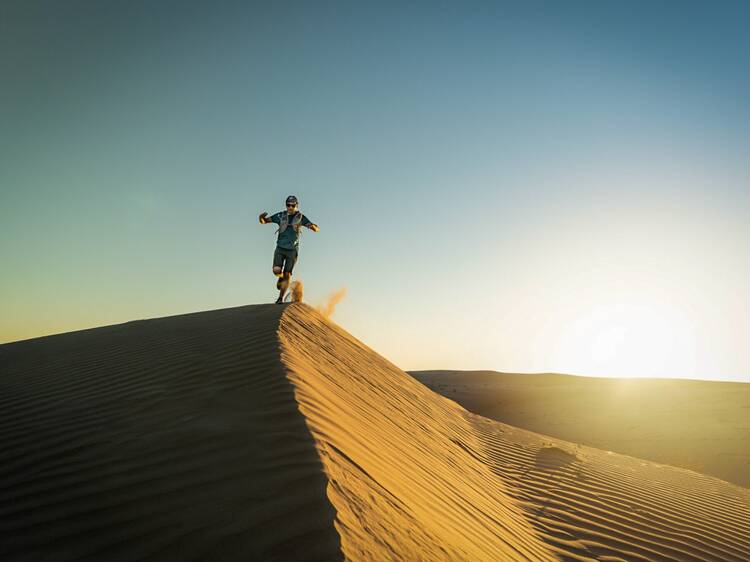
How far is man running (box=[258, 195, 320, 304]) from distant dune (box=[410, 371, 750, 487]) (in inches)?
399

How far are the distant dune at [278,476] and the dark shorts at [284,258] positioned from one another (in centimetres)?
162

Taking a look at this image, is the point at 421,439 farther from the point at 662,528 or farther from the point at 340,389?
the point at 662,528

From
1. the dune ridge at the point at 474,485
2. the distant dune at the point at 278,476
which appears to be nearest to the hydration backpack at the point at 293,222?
the dune ridge at the point at 474,485

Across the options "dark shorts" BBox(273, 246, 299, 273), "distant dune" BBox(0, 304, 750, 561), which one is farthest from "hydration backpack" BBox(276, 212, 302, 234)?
"distant dune" BBox(0, 304, 750, 561)

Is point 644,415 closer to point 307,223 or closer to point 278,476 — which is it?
point 307,223

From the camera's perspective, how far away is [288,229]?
8875mm

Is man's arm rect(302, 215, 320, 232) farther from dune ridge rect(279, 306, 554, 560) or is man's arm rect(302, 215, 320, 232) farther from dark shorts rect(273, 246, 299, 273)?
dune ridge rect(279, 306, 554, 560)

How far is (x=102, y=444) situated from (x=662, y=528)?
17.5 feet

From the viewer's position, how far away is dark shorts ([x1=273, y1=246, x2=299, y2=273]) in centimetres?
895

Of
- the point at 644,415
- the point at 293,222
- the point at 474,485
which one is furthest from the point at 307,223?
the point at 644,415

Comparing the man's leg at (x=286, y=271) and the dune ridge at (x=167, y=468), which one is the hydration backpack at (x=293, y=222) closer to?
the man's leg at (x=286, y=271)

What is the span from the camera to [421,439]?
5.46 m

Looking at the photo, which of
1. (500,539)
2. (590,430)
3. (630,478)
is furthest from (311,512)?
(590,430)

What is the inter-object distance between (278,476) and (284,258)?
6915 millimetres
